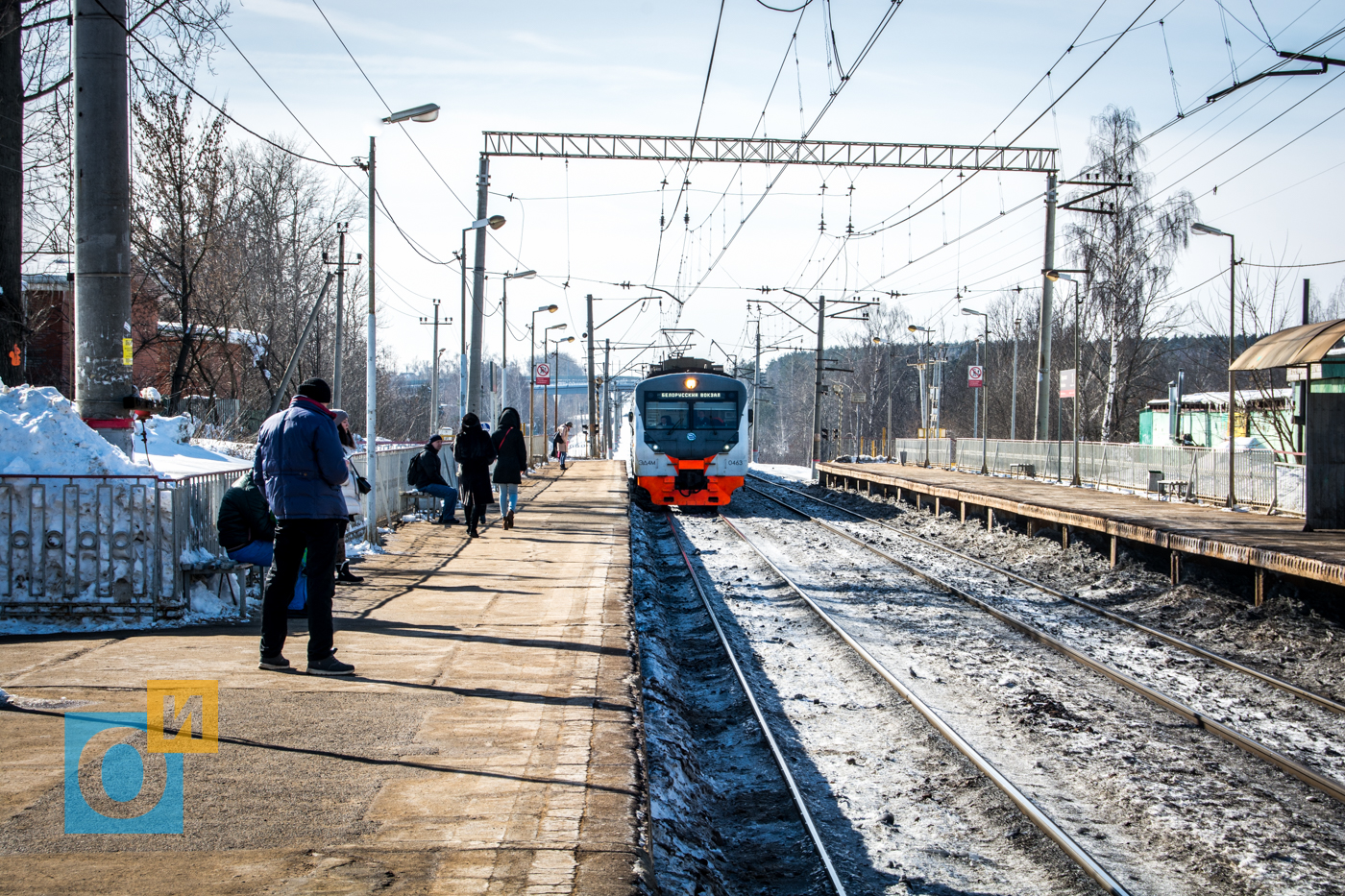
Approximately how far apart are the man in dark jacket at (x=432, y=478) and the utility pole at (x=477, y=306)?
2880 millimetres

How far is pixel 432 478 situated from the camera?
16375 millimetres

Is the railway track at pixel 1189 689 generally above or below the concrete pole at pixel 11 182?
below

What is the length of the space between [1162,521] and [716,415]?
36.0 feet

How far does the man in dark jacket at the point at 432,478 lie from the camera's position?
16.0 metres

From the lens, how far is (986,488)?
23.6 m

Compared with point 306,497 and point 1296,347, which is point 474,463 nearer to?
point 306,497

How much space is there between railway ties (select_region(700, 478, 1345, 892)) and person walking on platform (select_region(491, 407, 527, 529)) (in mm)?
4734

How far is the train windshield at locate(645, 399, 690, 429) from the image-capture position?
942 inches

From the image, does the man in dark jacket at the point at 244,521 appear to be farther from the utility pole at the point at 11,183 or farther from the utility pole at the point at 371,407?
the utility pole at the point at 11,183

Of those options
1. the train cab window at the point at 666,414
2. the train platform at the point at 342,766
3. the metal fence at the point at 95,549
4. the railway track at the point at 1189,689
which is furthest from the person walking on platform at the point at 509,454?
the train cab window at the point at 666,414

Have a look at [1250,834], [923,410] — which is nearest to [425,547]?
[1250,834]

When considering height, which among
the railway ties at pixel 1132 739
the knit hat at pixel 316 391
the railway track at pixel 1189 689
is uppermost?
the knit hat at pixel 316 391

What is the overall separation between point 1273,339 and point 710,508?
15.7m

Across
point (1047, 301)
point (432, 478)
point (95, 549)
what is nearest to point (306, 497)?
point (95, 549)
